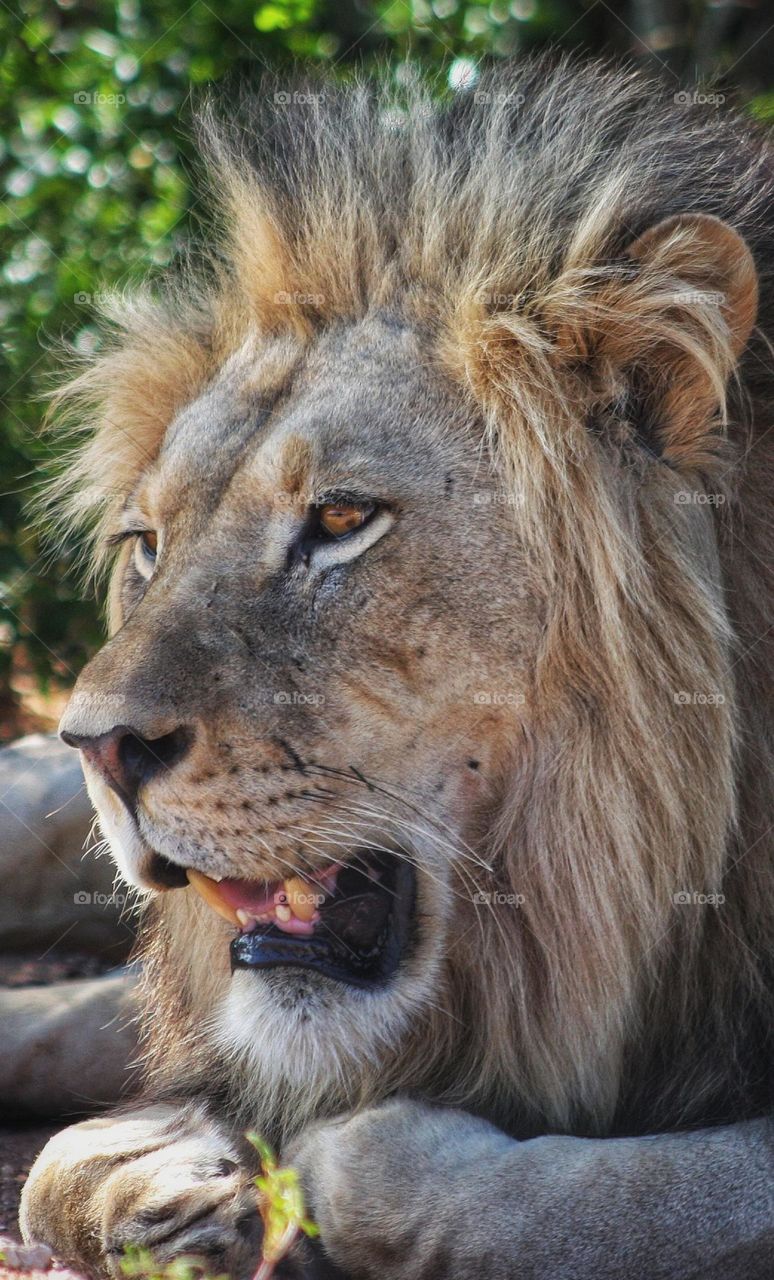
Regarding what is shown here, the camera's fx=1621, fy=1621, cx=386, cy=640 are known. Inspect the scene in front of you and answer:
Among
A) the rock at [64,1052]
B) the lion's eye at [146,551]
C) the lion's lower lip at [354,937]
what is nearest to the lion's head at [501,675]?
the lion's lower lip at [354,937]

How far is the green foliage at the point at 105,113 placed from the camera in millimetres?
5449

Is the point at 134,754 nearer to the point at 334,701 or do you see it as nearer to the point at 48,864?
the point at 334,701

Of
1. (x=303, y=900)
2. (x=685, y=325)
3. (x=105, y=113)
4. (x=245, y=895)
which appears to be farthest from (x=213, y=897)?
(x=105, y=113)

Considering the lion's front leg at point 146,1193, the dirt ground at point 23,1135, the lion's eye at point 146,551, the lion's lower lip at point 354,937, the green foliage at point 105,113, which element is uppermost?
the green foliage at point 105,113

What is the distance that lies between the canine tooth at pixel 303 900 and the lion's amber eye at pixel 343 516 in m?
0.57

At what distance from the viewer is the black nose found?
2.44 m

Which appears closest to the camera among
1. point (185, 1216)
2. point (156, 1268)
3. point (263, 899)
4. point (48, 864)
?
point (156, 1268)

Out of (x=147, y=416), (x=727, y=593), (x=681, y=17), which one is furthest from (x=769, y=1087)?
(x=681, y=17)

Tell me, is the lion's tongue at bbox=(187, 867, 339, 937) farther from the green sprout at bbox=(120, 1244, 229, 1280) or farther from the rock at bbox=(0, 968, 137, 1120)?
the rock at bbox=(0, 968, 137, 1120)

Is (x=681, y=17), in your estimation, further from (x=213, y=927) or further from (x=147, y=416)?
(x=213, y=927)

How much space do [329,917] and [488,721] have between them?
42 cm

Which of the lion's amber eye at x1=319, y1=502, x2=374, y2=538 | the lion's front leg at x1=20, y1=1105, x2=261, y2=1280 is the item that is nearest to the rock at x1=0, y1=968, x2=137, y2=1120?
the lion's front leg at x1=20, y1=1105, x2=261, y2=1280

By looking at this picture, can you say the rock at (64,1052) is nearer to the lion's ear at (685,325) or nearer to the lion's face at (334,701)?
the lion's face at (334,701)

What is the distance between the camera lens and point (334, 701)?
99.0 inches
